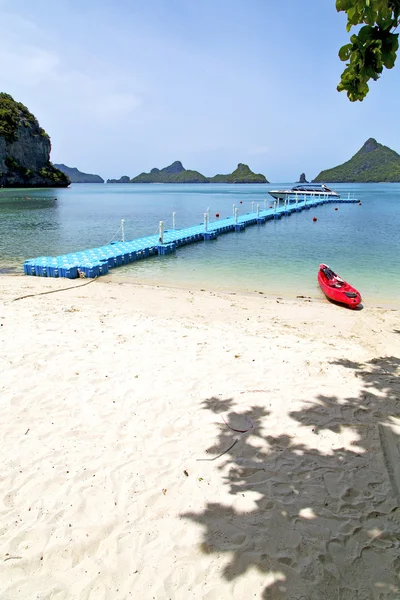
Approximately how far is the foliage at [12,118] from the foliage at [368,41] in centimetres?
11230

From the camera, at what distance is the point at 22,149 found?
341 feet

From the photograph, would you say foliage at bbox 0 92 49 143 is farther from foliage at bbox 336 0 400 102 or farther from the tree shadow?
the tree shadow

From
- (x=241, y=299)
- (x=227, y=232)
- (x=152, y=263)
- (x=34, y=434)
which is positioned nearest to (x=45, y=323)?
(x=34, y=434)

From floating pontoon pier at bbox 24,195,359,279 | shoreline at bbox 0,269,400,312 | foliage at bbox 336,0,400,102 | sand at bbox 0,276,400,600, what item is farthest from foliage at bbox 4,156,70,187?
foliage at bbox 336,0,400,102

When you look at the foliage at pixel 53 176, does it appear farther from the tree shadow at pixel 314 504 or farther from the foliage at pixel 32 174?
the tree shadow at pixel 314 504

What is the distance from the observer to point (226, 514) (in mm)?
3182

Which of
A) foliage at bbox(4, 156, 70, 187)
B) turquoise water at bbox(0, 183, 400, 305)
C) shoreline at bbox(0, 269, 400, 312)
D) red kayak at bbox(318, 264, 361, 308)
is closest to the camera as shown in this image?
red kayak at bbox(318, 264, 361, 308)

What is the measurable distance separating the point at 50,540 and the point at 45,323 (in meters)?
5.25

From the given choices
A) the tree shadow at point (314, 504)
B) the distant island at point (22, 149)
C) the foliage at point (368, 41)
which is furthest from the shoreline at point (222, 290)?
the distant island at point (22, 149)

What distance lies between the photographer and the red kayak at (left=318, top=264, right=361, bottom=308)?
11.1m

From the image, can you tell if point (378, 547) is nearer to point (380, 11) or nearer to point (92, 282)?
point (380, 11)

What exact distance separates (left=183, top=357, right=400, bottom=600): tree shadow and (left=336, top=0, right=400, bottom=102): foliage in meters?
3.54

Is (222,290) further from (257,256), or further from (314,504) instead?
(314,504)

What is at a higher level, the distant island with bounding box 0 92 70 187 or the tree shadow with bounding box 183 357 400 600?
the distant island with bounding box 0 92 70 187
